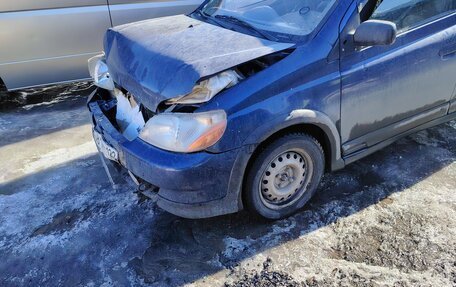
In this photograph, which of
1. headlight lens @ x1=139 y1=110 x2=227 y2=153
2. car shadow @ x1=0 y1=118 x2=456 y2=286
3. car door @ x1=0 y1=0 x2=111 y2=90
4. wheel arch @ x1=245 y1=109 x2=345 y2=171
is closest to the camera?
headlight lens @ x1=139 y1=110 x2=227 y2=153

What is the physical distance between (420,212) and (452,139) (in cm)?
127

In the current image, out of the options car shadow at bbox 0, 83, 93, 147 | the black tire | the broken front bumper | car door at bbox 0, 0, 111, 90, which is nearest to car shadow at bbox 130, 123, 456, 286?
the black tire

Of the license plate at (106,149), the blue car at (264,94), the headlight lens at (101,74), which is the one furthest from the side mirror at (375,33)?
the headlight lens at (101,74)

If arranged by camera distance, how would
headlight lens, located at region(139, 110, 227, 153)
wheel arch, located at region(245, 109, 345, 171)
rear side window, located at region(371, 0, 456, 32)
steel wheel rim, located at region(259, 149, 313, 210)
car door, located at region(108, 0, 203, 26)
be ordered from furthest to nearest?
car door, located at region(108, 0, 203, 26) → rear side window, located at region(371, 0, 456, 32) → steel wheel rim, located at region(259, 149, 313, 210) → wheel arch, located at region(245, 109, 345, 171) → headlight lens, located at region(139, 110, 227, 153)

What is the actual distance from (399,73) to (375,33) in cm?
53

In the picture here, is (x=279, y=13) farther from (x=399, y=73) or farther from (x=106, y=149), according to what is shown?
(x=106, y=149)

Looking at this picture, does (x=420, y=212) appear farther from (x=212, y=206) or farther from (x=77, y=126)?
(x=77, y=126)

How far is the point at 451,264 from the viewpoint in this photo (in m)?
2.53

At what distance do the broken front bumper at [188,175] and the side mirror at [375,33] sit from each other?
40.4 inches

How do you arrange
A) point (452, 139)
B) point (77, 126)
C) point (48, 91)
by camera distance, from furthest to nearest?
1. point (48, 91)
2. point (77, 126)
3. point (452, 139)

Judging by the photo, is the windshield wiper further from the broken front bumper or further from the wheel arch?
the broken front bumper

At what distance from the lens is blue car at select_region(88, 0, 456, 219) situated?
7.72 feet

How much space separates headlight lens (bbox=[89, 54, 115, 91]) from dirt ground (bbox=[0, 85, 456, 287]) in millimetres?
797

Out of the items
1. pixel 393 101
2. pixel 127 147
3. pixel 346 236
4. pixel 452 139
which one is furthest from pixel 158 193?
pixel 452 139
